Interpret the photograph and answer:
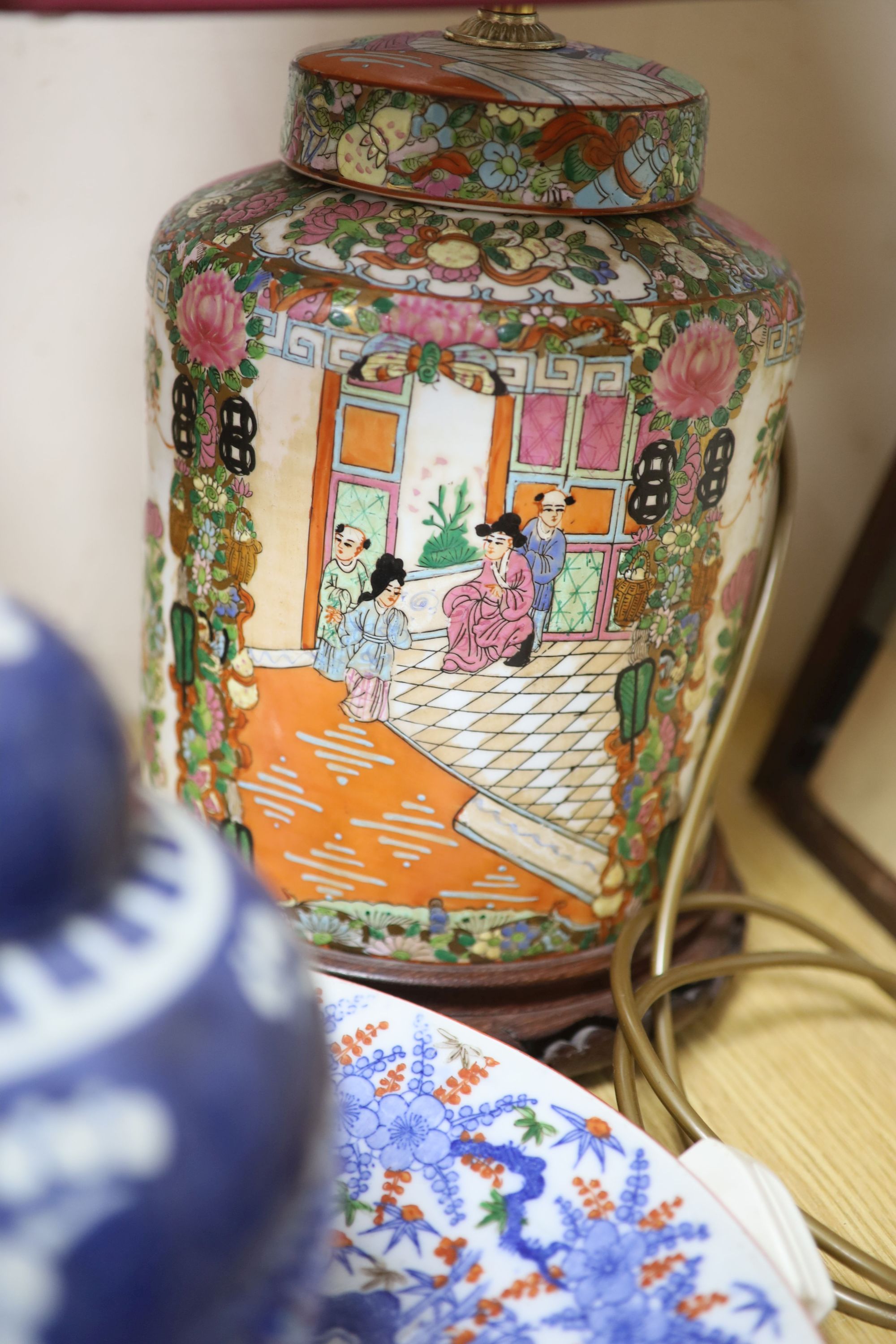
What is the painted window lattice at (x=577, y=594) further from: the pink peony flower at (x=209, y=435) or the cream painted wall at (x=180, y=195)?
the cream painted wall at (x=180, y=195)

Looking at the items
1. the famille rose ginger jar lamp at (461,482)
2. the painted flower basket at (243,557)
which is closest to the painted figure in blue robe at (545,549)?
the famille rose ginger jar lamp at (461,482)

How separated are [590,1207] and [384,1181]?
0.21 ft

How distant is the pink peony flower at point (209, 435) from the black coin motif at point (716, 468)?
0.19 meters

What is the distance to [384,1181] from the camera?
37cm

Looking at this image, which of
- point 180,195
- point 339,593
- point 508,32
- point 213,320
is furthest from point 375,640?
point 180,195

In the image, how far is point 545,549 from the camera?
18.0 inches

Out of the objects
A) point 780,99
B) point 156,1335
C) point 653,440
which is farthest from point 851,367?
point 156,1335

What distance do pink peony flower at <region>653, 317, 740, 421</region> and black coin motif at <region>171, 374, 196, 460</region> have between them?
0.58ft

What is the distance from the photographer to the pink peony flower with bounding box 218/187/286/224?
1.55 feet

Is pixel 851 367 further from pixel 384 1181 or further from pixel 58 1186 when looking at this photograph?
pixel 58 1186

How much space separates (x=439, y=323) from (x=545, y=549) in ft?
0.29

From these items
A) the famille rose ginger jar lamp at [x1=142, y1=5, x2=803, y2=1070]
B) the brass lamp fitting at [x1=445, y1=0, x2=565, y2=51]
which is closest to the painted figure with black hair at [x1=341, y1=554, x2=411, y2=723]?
the famille rose ginger jar lamp at [x1=142, y1=5, x2=803, y2=1070]

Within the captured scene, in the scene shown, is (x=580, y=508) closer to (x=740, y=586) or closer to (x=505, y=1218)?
(x=740, y=586)

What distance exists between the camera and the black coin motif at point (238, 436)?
0.46 meters
